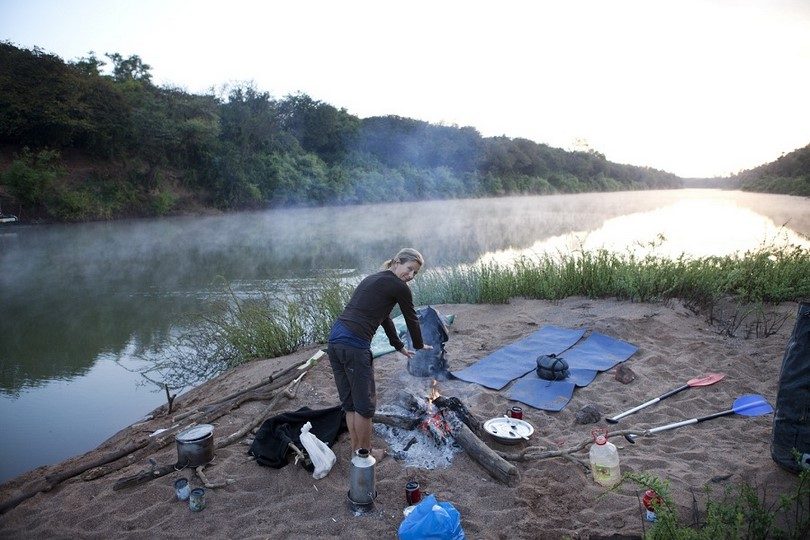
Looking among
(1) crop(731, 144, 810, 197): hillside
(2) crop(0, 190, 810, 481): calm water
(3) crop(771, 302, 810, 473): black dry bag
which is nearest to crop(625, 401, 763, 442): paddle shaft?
(3) crop(771, 302, 810, 473): black dry bag

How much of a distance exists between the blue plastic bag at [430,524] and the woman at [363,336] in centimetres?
82

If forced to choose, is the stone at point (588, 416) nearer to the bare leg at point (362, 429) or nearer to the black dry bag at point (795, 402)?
the black dry bag at point (795, 402)

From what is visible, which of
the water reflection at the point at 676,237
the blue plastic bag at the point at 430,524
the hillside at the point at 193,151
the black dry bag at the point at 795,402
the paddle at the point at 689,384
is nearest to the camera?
the blue plastic bag at the point at 430,524

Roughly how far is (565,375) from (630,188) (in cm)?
7528

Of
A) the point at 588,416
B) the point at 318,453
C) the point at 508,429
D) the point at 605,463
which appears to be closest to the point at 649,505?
the point at 605,463

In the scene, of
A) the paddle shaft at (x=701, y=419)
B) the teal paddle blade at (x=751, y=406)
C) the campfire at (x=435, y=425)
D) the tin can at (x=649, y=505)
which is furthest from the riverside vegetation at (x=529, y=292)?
the tin can at (x=649, y=505)

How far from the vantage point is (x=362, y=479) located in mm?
3488

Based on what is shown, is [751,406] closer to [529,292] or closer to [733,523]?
[733,523]

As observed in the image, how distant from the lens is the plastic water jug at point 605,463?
12.2 feet

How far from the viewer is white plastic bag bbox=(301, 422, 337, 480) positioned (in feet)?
12.9

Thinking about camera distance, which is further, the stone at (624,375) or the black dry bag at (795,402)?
the stone at (624,375)

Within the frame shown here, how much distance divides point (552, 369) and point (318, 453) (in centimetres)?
287

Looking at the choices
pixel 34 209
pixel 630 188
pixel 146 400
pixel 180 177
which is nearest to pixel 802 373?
pixel 146 400

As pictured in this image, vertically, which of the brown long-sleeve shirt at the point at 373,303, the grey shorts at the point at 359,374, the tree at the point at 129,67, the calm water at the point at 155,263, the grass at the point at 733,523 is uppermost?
the tree at the point at 129,67
